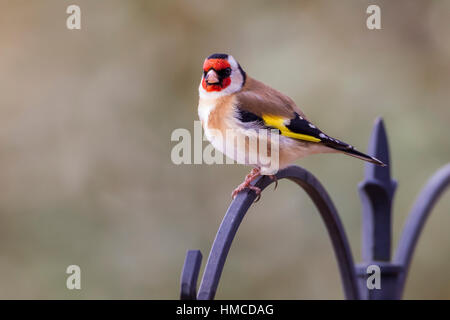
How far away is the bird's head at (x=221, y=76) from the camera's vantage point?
263 cm

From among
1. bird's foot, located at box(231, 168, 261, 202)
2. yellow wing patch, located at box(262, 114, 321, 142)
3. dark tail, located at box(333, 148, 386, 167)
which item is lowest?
bird's foot, located at box(231, 168, 261, 202)

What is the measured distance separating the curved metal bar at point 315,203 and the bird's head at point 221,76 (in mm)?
512

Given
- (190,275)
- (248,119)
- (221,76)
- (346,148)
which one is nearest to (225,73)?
(221,76)

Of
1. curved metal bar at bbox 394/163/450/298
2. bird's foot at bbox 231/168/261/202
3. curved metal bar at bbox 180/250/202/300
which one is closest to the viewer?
curved metal bar at bbox 180/250/202/300

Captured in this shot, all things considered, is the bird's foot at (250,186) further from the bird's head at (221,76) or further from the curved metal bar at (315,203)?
the bird's head at (221,76)

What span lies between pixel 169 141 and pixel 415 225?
2.09 m

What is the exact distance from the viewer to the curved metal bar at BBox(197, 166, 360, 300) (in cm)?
180

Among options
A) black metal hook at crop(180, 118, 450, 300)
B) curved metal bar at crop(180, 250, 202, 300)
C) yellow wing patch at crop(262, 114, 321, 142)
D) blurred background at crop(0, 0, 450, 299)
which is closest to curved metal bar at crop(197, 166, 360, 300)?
black metal hook at crop(180, 118, 450, 300)

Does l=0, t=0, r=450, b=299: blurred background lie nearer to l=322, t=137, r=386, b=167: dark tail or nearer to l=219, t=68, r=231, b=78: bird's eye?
l=219, t=68, r=231, b=78: bird's eye

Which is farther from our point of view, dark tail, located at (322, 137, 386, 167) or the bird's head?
the bird's head

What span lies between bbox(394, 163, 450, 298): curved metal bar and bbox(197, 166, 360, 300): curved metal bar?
0.28 metres

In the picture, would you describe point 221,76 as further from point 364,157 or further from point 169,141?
point 169,141

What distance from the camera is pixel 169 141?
4.58 m

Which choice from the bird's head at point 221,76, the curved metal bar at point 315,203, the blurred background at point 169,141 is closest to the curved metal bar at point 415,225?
the curved metal bar at point 315,203
